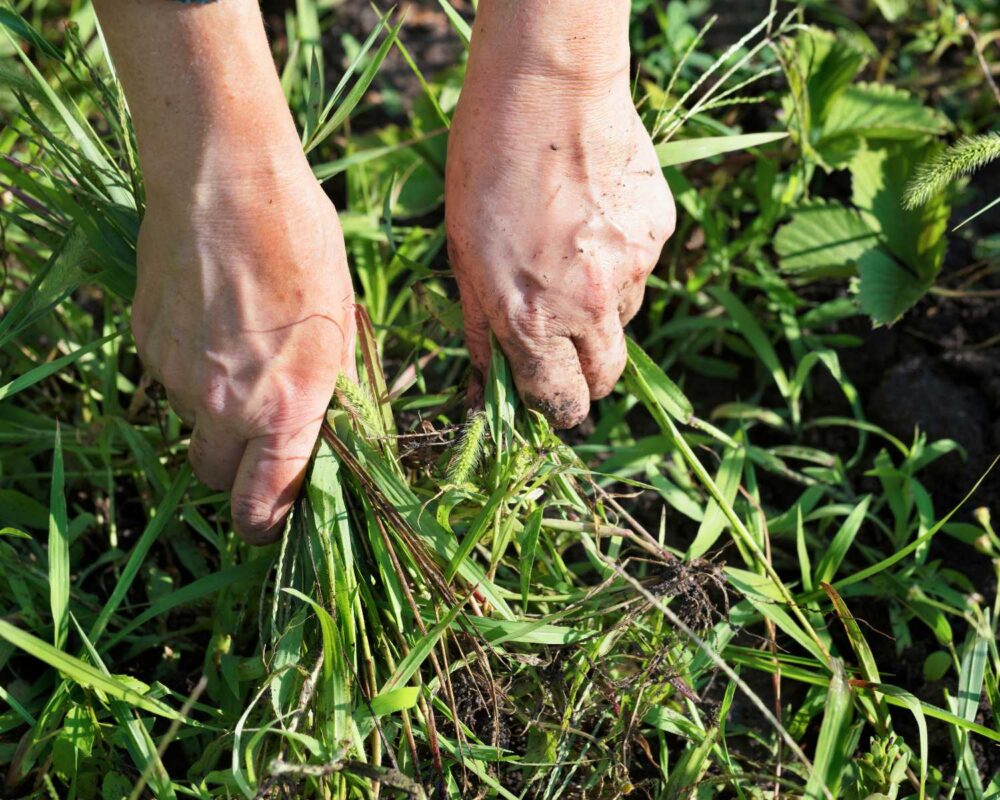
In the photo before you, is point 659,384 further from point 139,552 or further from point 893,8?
point 893,8

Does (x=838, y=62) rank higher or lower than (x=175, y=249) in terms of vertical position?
lower

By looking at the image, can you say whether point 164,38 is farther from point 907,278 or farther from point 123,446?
point 907,278

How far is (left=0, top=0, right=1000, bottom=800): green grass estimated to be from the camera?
1.27m

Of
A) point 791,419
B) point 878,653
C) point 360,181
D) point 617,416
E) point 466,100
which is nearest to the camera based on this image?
point 466,100

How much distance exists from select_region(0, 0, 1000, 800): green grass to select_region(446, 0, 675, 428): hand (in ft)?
0.44

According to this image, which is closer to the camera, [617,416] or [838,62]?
[617,416]

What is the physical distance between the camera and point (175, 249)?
118cm

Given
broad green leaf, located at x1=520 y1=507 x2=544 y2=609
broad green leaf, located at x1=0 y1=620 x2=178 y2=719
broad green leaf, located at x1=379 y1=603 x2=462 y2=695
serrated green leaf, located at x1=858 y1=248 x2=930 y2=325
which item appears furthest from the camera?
serrated green leaf, located at x1=858 y1=248 x2=930 y2=325

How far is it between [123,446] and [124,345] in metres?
0.26

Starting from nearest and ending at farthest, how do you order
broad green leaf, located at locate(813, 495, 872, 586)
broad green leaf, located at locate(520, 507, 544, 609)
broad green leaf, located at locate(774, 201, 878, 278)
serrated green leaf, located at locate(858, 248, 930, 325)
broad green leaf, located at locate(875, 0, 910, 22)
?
broad green leaf, located at locate(520, 507, 544, 609), broad green leaf, located at locate(813, 495, 872, 586), serrated green leaf, located at locate(858, 248, 930, 325), broad green leaf, located at locate(774, 201, 878, 278), broad green leaf, located at locate(875, 0, 910, 22)

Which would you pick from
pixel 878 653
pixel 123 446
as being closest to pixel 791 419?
pixel 878 653

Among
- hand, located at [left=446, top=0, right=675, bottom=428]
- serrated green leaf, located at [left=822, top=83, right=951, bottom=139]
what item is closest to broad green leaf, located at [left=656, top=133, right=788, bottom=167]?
hand, located at [left=446, top=0, right=675, bottom=428]

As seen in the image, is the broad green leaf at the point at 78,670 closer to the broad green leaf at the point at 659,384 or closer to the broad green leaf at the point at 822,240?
the broad green leaf at the point at 659,384

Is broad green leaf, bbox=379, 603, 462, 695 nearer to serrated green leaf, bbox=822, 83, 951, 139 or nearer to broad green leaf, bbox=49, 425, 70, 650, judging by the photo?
broad green leaf, bbox=49, 425, 70, 650
